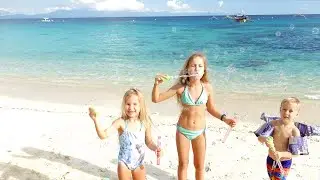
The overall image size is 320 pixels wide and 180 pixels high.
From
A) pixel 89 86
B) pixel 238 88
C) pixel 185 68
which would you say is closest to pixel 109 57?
pixel 89 86

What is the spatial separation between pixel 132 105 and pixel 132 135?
1.15ft

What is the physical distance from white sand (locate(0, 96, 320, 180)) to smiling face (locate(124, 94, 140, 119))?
190 cm

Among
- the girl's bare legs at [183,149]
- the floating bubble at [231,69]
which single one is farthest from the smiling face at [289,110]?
the floating bubble at [231,69]

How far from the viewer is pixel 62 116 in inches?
380

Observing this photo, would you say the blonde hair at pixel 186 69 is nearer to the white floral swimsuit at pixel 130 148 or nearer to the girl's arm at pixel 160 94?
the girl's arm at pixel 160 94

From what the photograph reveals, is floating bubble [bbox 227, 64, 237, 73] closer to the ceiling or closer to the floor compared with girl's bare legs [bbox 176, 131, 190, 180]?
closer to the ceiling

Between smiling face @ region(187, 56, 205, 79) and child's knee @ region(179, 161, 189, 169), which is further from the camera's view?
child's knee @ region(179, 161, 189, 169)

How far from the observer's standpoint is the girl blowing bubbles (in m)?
4.60

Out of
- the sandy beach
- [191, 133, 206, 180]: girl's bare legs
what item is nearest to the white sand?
the sandy beach

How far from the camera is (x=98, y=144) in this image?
7.65 m

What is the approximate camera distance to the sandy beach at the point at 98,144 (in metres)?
6.33

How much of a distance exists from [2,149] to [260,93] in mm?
8730

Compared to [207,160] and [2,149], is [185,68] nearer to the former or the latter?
[207,160]

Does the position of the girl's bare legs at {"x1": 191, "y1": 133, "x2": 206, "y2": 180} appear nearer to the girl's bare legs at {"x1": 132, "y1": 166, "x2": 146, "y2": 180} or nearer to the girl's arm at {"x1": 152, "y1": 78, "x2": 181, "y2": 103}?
the girl's arm at {"x1": 152, "y1": 78, "x2": 181, "y2": 103}
